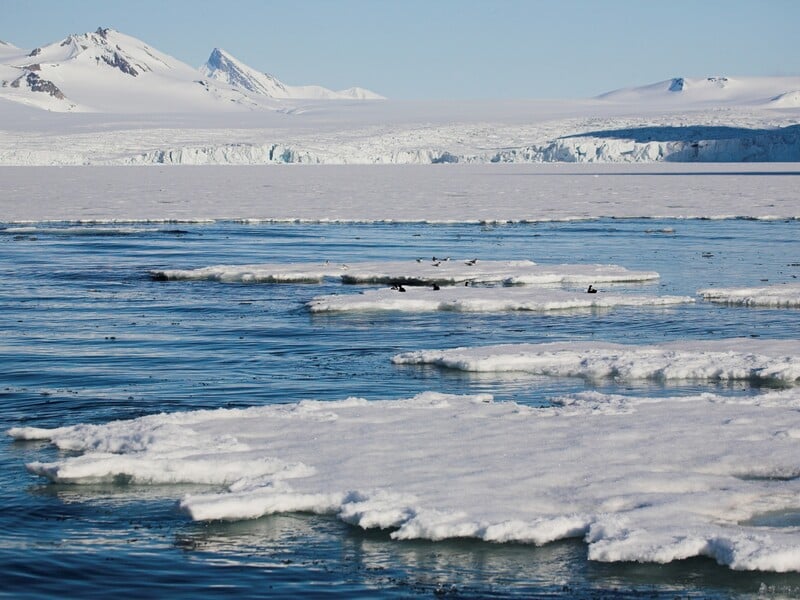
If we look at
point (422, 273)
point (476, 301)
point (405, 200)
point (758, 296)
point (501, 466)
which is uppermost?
point (405, 200)

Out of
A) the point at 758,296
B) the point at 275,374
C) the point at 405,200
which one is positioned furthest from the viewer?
the point at 405,200

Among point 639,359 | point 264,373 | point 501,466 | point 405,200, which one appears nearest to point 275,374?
point 264,373

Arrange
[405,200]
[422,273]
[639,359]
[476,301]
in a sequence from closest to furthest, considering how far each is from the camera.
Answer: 1. [639,359]
2. [476,301]
3. [422,273]
4. [405,200]

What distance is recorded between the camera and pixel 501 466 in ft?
26.3

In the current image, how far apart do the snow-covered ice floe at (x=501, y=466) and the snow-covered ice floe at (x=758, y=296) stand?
6.42m

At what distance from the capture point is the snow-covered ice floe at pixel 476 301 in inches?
637

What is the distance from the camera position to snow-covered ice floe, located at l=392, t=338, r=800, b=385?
11.4 meters

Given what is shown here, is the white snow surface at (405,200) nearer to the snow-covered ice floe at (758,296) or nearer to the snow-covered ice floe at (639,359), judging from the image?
the snow-covered ice floe at (758,296)

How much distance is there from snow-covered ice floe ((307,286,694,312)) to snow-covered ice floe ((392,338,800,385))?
3.41m

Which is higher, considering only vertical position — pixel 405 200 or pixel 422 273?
pixel 405 200

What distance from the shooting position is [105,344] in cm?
1380

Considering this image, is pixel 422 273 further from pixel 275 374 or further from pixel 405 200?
pixel 405 200

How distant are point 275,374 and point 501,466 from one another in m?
4.45

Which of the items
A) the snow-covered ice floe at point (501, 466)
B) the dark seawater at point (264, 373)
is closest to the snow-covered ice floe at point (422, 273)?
the dark seawater at point (264, 373)
